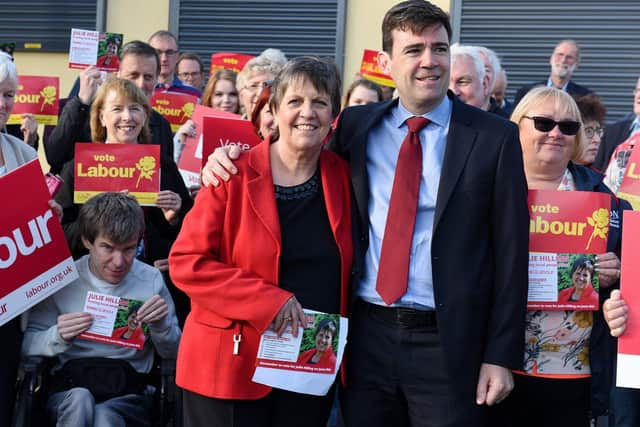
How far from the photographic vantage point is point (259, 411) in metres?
3.61

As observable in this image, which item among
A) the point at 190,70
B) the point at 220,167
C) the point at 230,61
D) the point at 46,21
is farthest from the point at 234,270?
the point at 46,21

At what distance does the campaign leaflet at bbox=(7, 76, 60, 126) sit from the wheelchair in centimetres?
331

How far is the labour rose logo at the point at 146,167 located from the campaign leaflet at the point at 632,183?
8.54 feet

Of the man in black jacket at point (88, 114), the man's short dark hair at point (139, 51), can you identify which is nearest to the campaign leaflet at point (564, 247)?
the man in black jacket at point (88, 114)

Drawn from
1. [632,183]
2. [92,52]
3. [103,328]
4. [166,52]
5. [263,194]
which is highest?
[166,52]

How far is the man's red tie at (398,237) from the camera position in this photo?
351cm

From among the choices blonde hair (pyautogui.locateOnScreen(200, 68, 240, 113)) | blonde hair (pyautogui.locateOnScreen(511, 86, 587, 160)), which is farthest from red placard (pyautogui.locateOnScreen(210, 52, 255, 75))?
blonde hair (pyautogui.locateOnScreen(511, 86, 587, 160))

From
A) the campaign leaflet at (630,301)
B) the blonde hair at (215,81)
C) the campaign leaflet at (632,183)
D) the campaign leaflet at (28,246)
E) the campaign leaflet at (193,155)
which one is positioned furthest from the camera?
the blonde hair at (215,81)

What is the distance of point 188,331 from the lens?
3.69m

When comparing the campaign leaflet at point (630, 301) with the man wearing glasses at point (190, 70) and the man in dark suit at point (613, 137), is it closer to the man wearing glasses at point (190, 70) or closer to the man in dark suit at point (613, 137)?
the man in dark suit at point (613, 137)

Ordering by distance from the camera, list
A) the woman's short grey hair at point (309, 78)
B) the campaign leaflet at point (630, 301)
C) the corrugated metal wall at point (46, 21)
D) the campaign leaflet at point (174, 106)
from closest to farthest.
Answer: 1. the woman's short grey hair at point (309, 78)
2. the campaign leaflet at point (630, 301)
3. the campaign leaflet at point (174, 106)
4. the corrugated metal wall at point (46, 21)

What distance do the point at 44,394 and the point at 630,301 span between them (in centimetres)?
276

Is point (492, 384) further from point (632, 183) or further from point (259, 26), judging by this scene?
point (259, 26)

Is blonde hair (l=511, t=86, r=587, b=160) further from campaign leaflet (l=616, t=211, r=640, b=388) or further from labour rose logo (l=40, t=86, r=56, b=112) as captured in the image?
labour rose logo (l=40, t=86, r=56, b=112)
